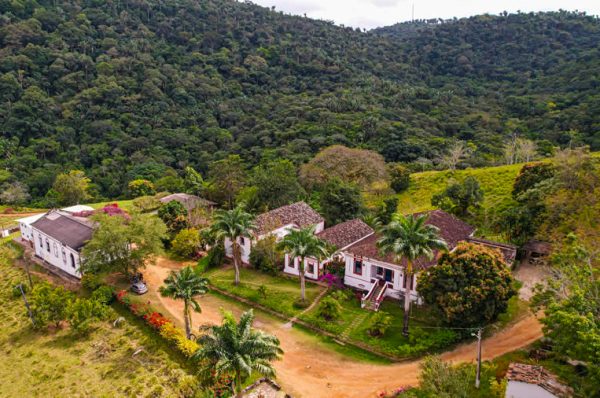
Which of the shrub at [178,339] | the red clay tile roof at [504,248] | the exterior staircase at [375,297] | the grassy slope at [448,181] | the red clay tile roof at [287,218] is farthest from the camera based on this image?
the grassy slope at [448,181]

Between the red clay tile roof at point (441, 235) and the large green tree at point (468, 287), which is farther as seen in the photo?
the red clay tile roof at point (441, 235)

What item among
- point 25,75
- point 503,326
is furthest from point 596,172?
point 25,75

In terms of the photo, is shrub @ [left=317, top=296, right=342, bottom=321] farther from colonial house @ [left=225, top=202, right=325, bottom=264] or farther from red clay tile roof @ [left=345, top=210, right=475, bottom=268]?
colonial house @ [left=225, top=202, right=325, bottom=264]

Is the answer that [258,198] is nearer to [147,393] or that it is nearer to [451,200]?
[451,200]

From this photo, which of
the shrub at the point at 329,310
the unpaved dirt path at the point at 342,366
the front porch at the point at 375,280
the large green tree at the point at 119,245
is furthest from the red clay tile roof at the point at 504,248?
the large green tree at the point at 119,245

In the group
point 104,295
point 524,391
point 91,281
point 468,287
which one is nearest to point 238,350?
point 524,391

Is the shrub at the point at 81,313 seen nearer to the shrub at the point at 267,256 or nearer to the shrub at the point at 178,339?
the shrub at the point at 178,339
